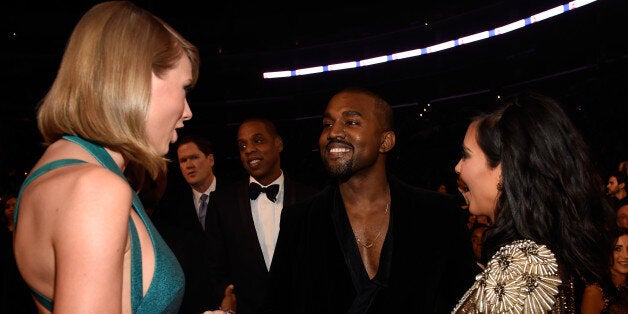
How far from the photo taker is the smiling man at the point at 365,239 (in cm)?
249

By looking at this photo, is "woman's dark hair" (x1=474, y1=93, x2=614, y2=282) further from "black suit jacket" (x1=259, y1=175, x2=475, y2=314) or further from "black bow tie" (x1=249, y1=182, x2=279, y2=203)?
"black bow tie" (x1=249, y1=182, x2=279, y2=203)

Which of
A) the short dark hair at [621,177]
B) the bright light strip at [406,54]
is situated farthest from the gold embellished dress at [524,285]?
the bright light strip at [406,54]

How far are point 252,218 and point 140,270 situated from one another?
8.09 ft

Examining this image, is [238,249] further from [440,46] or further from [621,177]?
[440,46]

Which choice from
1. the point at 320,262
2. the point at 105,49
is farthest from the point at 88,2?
the point at 105,49

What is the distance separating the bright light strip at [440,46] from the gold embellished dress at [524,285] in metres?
9.63

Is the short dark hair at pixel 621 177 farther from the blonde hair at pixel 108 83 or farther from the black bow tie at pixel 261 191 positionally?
the blonde hair at pixel 108 83

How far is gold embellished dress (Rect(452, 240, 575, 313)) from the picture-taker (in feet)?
4.98

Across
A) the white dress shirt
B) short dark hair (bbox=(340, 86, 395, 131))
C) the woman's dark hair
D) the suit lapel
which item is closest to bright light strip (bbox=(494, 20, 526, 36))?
the white dress shirt

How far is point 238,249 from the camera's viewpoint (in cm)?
349

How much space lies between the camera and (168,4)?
1350 centimetres

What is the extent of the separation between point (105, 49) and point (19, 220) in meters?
0.42

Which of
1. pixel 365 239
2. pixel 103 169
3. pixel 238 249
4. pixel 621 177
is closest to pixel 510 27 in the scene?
pixel 621 177

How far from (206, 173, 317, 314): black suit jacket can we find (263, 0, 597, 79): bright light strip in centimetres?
881
